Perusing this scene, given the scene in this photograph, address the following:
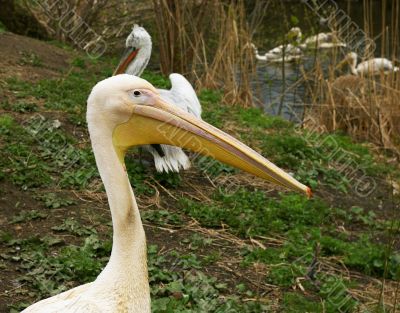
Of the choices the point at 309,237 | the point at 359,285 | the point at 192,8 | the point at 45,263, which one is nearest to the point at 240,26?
the point at 192,8

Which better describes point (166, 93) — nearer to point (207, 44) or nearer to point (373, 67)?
point (207, 44)

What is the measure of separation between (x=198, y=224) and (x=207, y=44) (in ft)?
13.4

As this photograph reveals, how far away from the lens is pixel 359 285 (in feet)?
14.5

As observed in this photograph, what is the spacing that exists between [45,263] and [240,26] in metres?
5.04

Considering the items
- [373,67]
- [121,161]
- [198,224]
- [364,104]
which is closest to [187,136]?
[121,161]

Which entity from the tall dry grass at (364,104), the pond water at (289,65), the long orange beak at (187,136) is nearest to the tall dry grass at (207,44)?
the pond water at (289,65)

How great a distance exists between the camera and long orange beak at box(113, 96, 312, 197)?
254 cm

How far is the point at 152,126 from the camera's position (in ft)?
8.52

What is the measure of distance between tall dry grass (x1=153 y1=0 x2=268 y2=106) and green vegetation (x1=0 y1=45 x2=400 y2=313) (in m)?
1.68

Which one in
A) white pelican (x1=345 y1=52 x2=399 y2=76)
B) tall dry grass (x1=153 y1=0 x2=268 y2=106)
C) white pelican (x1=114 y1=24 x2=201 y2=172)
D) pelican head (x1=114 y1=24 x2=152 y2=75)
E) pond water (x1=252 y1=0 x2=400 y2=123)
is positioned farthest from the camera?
pond water (x1=252 y1=0 x2=400 y2=123)

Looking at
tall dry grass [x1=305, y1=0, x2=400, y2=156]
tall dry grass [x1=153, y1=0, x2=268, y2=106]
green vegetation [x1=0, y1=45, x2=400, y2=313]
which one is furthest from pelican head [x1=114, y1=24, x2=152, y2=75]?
tall dry grass [x1=305, y1=0, x2=400, y2=156]

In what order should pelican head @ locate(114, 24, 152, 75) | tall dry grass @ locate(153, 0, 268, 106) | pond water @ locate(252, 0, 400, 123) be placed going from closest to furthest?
pelican head @ locate(114, 24, 152, 75) → tall dry grass @ locate(153, 0, 268, 106) → pond water @ locate(252, 0, 400, 123)

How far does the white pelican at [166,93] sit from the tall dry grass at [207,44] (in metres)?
1.68

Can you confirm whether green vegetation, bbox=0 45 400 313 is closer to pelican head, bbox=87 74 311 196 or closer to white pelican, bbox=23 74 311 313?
white pelican, bbox=23 74 311 313
